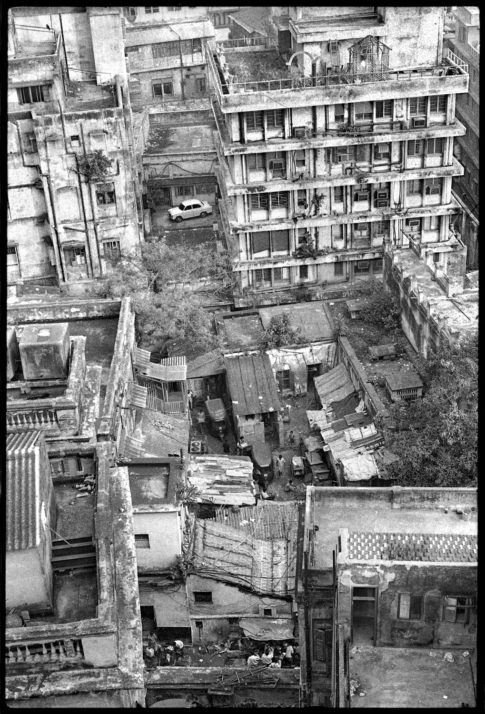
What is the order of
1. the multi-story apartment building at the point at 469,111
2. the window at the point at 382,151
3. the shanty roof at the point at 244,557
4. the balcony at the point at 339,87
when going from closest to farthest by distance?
1. the shanty roof at the point at 244,557
2. the balcony at the point at 339,87
3. the window at the point at 382,151
4. the multi-story apartment building at the point at 469,111

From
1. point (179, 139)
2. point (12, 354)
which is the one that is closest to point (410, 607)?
point (12, 354)

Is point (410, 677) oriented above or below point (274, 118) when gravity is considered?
below

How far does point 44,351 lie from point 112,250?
22119 mm

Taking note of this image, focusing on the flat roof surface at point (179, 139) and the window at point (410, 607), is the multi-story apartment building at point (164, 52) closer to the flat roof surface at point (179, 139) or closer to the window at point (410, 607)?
the flat roof surface at point (179, 139)

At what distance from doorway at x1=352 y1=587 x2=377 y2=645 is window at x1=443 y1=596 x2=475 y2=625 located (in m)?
1.79

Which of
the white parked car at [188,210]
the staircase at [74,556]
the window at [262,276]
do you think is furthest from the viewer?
the white parked car at [188,210]

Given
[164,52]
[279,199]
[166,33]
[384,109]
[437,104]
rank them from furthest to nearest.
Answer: [164,52] < [166,33] < [279,199] < [437,104] < [384,109]

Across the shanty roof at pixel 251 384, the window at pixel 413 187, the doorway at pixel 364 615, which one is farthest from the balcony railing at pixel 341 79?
the doorway at pixel 364 615

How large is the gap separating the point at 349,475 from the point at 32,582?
1934cm

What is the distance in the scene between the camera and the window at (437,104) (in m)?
44.9

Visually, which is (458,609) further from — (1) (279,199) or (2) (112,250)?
(2) (112,250)

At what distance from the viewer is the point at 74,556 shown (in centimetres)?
1939

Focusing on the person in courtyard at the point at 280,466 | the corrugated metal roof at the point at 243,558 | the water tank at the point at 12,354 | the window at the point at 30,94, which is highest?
the window at the point at 30,94

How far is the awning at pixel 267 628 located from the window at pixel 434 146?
89.5 feet
